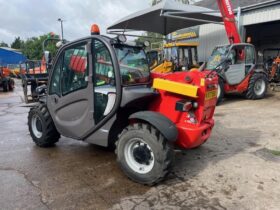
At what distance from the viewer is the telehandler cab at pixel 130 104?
3500mm

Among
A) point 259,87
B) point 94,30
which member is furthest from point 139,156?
point 259,87

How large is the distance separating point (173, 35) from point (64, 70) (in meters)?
15.5

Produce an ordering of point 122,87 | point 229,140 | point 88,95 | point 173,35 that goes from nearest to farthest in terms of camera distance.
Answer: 1. point 122,87
2. point 88,95
3. point 229,140
4. point 173,35

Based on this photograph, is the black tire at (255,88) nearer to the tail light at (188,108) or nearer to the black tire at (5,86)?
the tail light at (188,108)

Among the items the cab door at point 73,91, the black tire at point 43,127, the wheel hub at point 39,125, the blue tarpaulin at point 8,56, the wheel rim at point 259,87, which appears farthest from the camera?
the blue tarpaulin at point 8,56

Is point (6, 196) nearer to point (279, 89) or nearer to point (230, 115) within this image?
point (230, 115)

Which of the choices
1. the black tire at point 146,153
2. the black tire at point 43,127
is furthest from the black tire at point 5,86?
the black tire at point 146,153

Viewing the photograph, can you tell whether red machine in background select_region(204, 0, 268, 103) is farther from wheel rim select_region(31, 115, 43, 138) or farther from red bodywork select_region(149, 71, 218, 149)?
wheel rim select_region(31, 115, 43, 138)

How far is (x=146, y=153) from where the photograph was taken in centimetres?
360

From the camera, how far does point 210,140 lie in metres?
5.40

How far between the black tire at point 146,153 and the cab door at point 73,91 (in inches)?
28.2

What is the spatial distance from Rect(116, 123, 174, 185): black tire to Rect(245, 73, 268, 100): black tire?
25.3ft

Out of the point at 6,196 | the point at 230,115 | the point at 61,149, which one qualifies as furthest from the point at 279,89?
the point at 6,196

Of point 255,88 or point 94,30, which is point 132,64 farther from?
point 255,88
